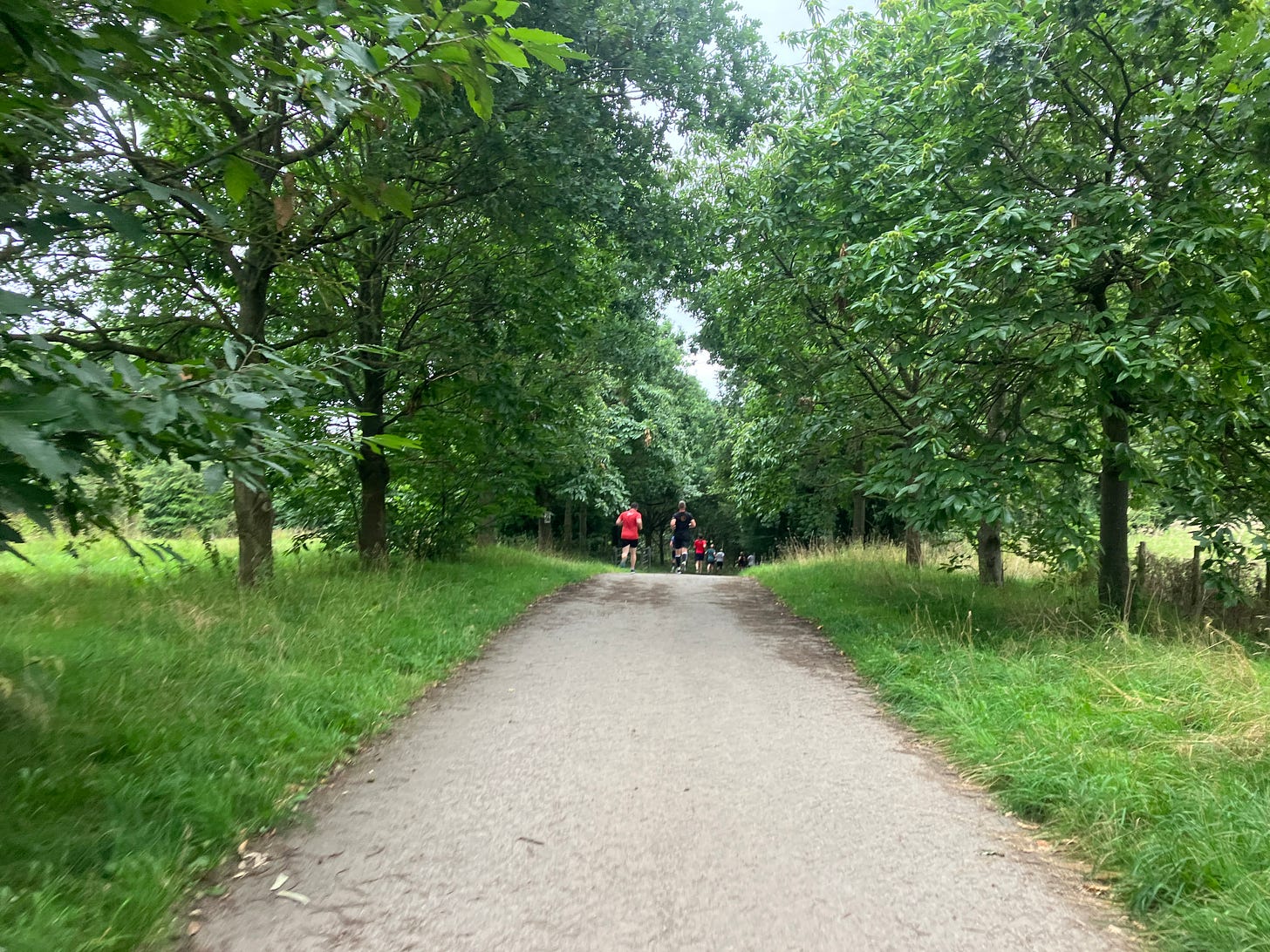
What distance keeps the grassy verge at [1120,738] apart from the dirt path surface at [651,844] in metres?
0.26

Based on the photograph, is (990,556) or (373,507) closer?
(373,507)

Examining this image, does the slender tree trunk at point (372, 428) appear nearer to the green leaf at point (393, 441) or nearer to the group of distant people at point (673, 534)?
the green leaf at point (393, 441)

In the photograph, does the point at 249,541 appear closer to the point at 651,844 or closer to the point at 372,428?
the point at 372,428

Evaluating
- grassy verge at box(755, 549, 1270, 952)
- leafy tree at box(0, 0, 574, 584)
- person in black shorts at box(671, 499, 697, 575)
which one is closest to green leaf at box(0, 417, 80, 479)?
leafy tree at box(0, 0, 574, 584)

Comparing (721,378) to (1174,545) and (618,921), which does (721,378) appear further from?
(618,921)

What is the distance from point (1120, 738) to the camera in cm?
466

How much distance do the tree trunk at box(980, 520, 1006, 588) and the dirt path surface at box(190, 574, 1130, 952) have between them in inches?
270

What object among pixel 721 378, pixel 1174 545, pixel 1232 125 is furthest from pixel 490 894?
pixel 721 378

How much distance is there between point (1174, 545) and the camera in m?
11.5

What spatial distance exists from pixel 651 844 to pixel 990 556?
10157 mm

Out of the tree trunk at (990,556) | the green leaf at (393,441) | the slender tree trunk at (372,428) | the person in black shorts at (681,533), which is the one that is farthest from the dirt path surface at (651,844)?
the person in black shorts at (681,533)

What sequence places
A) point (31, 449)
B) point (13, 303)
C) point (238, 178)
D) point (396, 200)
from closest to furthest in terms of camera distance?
point (31, 449)
point (13, 303)
point (238, 178)
point (396, 200)

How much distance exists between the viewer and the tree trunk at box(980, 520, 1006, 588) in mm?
12062

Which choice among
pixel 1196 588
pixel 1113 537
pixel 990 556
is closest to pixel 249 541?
pixel 1113 537
